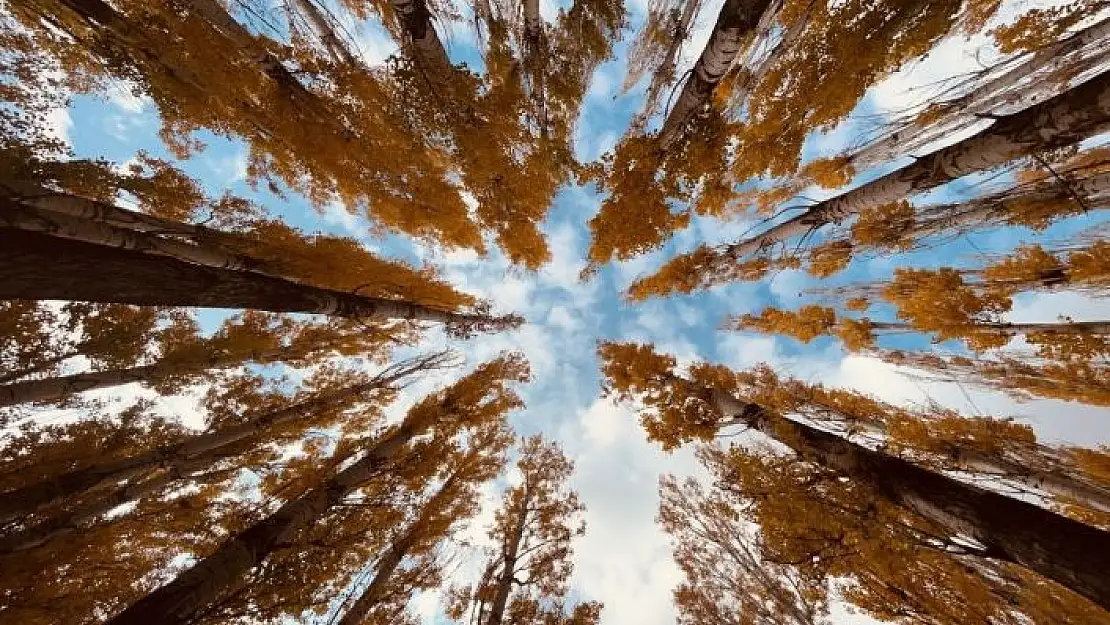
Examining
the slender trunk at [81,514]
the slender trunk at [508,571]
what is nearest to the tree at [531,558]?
the slender trunk at [508,571]

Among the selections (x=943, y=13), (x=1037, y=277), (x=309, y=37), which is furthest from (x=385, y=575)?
(x=1037, y=277)

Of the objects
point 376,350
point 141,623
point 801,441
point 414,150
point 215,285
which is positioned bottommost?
point 141,623

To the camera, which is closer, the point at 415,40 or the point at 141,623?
the point at 141,623

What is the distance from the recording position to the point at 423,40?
5293mm

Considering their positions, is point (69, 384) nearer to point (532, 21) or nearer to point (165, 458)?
point (165, 458)

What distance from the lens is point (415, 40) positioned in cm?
529

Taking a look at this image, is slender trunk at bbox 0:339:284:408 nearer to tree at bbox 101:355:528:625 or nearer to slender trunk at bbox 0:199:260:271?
slender trunk at bbox 0:199:260:271

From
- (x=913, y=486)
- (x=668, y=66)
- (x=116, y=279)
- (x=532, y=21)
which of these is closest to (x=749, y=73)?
(x=668, y=66)

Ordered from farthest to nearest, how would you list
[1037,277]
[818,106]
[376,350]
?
[376,350]
[1037,277]
[818,106]

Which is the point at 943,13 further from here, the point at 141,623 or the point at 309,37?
the point at 141,623

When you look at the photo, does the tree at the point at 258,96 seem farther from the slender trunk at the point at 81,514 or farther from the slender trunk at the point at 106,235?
the slender trunk at the point at 81,514

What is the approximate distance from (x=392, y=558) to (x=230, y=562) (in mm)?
3601

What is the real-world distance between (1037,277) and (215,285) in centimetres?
1035

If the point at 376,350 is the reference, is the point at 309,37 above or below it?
above
